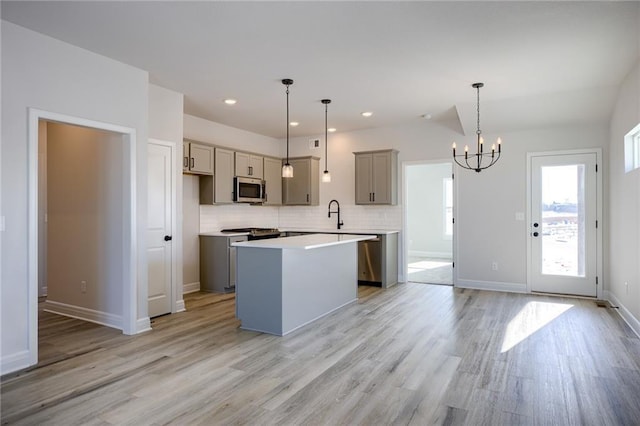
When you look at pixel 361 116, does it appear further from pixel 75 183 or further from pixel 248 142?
pixel 75 183

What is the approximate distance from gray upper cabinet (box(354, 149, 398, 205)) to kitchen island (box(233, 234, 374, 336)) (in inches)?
96.0

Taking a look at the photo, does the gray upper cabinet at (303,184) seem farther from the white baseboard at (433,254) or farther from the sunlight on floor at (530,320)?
the white baseboard at (433,254)

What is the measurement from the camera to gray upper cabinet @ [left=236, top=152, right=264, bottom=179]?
6500mm

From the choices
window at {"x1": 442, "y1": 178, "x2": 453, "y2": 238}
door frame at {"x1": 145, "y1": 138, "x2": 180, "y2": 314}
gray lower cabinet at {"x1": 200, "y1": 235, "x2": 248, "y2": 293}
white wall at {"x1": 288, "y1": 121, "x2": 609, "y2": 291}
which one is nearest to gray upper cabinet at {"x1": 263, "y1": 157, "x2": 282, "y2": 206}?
gray lower cabinet at {"x1": 200, "y1": 235, "x2": 248, "y2": 293}

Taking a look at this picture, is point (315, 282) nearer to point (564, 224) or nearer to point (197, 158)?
point (197, 158)

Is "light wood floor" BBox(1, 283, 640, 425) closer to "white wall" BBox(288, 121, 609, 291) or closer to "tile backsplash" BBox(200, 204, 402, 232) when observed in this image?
"white wall" BBox(288, 121, 609, 291)

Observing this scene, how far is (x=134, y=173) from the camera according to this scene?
4.01 m

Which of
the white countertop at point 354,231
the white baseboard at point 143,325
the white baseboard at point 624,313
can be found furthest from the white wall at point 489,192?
the white baseboard at point 143,325

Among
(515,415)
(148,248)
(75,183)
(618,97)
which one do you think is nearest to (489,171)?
(618,97)

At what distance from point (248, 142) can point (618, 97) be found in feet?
17.8

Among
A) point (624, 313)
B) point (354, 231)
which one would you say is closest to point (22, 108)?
point (354, 231)

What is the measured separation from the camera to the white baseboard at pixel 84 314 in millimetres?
4160

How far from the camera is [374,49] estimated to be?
11.7ft

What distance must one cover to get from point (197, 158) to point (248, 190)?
3.88ft
